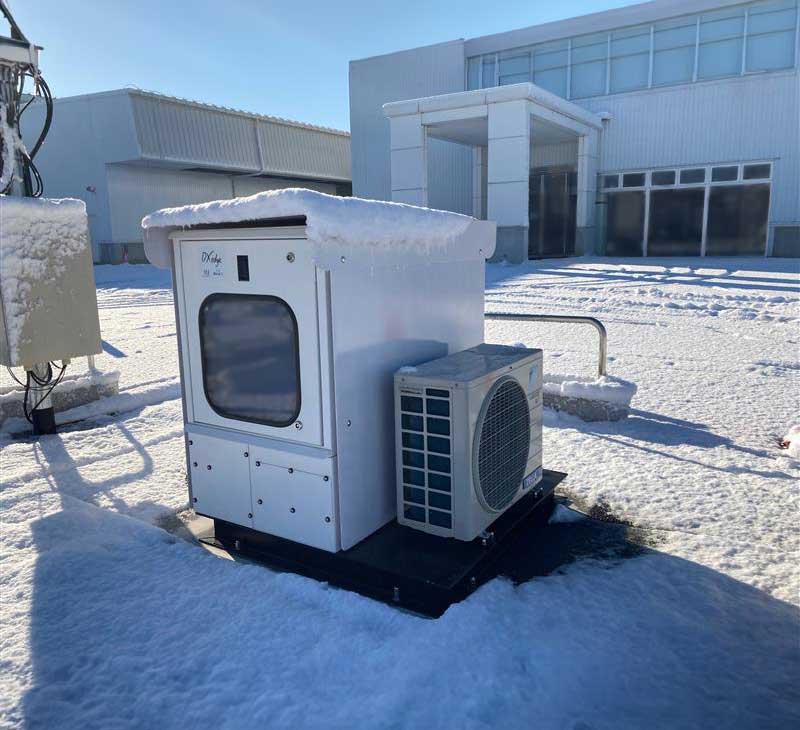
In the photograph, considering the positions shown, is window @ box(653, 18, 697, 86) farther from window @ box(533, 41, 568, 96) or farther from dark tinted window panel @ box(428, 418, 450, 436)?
dark tinted window panel @ box(428, 418, 450, 436)

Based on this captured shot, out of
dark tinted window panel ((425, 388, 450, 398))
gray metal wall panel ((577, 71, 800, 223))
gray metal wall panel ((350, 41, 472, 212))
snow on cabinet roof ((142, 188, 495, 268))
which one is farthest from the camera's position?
gray metal wall panel ((350, 41, 472, 212))

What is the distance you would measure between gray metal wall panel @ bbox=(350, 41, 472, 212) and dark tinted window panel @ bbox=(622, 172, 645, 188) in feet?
17.2

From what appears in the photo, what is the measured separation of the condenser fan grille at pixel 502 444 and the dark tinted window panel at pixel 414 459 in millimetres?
234

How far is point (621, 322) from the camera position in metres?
8.72

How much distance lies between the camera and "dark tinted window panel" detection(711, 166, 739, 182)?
19859 millimetres

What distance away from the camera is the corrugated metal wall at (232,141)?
22734 mm

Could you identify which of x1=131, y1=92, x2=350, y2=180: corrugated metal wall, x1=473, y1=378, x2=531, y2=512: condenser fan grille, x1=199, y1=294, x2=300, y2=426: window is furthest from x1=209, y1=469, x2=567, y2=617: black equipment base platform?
x1=131, y1=92, x2=350, y2=180: corrugated metal wall

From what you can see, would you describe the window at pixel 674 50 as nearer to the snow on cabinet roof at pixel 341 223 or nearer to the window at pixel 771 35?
the window at pixel 771 35

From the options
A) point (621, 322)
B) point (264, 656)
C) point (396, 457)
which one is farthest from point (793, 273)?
point (264, 656)

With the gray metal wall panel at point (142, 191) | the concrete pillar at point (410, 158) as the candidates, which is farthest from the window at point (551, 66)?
the gray metal wall panel at point (142, 191)

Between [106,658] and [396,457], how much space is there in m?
1.29

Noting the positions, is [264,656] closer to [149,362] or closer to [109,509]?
[109,509]

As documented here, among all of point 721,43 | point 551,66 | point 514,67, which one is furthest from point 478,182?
point 721,43

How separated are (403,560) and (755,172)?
2122cm
